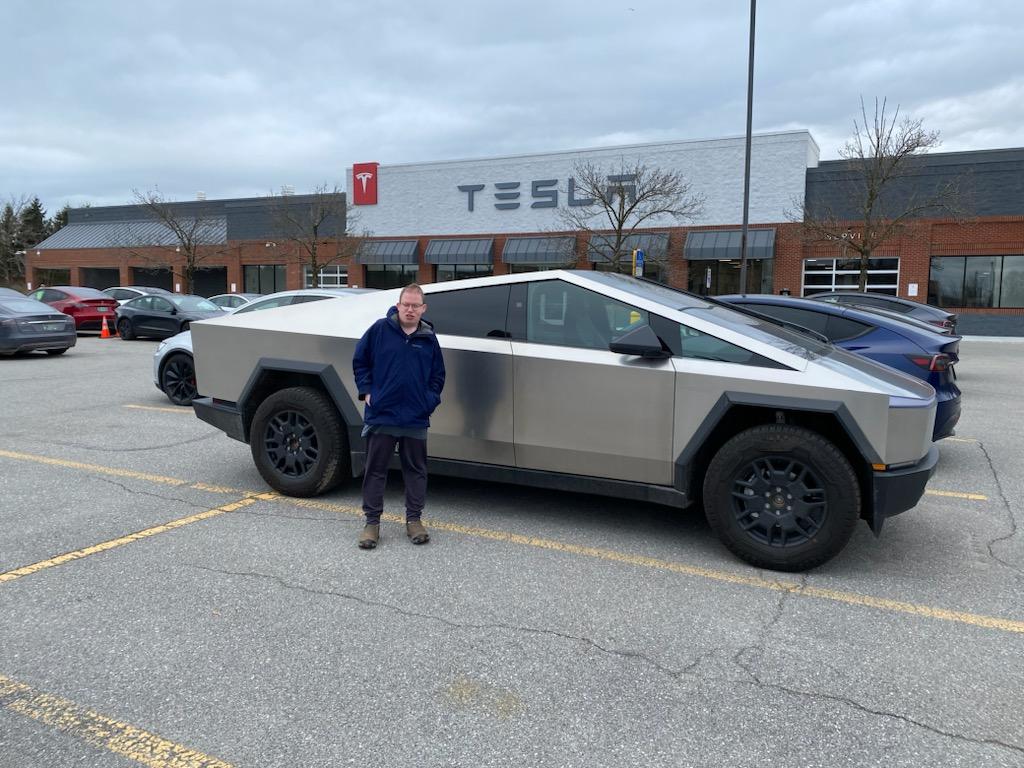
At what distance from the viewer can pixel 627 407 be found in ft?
14.1

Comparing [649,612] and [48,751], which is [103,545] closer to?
[48,751]

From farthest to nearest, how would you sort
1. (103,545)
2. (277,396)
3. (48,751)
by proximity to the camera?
(277,396)
(103,545)
(48,751)

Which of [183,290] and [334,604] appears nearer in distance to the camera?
[334,604]

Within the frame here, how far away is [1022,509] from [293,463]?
522cm

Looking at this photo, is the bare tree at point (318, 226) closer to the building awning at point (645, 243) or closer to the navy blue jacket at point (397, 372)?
the building awning at point (645, 243)

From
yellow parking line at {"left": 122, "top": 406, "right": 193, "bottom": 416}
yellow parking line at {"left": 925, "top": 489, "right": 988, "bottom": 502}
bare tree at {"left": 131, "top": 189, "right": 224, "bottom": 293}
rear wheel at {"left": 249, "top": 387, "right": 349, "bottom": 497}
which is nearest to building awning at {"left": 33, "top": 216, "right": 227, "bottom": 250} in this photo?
bare tree at {"left": 131, "top": 189, "right": 224, "bottom": 293}

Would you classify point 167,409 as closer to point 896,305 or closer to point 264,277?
point 896,305

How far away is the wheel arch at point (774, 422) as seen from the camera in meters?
3.86

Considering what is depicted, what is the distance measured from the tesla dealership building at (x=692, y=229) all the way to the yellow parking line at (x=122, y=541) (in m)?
23.6

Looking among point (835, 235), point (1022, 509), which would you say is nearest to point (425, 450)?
point (1022, 509)

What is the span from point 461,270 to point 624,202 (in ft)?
35.9

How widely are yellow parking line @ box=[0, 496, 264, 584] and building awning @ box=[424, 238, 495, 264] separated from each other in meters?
28.8

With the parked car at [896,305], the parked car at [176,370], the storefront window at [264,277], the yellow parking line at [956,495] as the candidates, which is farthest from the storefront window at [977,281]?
the storefront window at [264,277]

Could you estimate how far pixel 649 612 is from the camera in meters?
3.58
